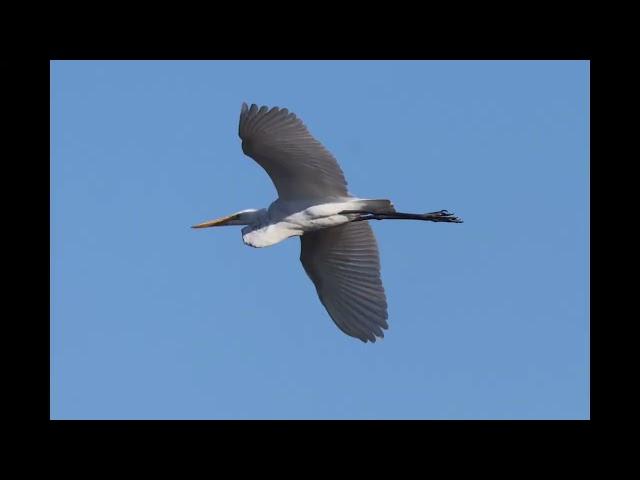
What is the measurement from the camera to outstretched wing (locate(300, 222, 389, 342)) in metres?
9.54

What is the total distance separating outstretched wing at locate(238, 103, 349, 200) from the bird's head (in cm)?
65

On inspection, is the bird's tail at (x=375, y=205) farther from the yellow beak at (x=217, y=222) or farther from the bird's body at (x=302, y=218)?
the yellow beak at (x=217, y=222)

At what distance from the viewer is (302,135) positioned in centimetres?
866

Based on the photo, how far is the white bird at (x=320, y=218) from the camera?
873 centimetres

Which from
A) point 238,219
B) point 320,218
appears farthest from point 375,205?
point 238,219

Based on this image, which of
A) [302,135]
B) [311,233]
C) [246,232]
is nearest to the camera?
[302,135]

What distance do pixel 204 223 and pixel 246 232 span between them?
1.30 metres

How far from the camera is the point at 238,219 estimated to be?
10164 mm

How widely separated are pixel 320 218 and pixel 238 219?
1311 millimetres

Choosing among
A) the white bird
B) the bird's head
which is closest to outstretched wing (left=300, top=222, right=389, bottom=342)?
the white bird

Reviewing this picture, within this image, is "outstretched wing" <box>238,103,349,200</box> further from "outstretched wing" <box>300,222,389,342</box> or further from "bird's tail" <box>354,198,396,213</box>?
"outstretched wing" <box>300,222,389,342</box>
